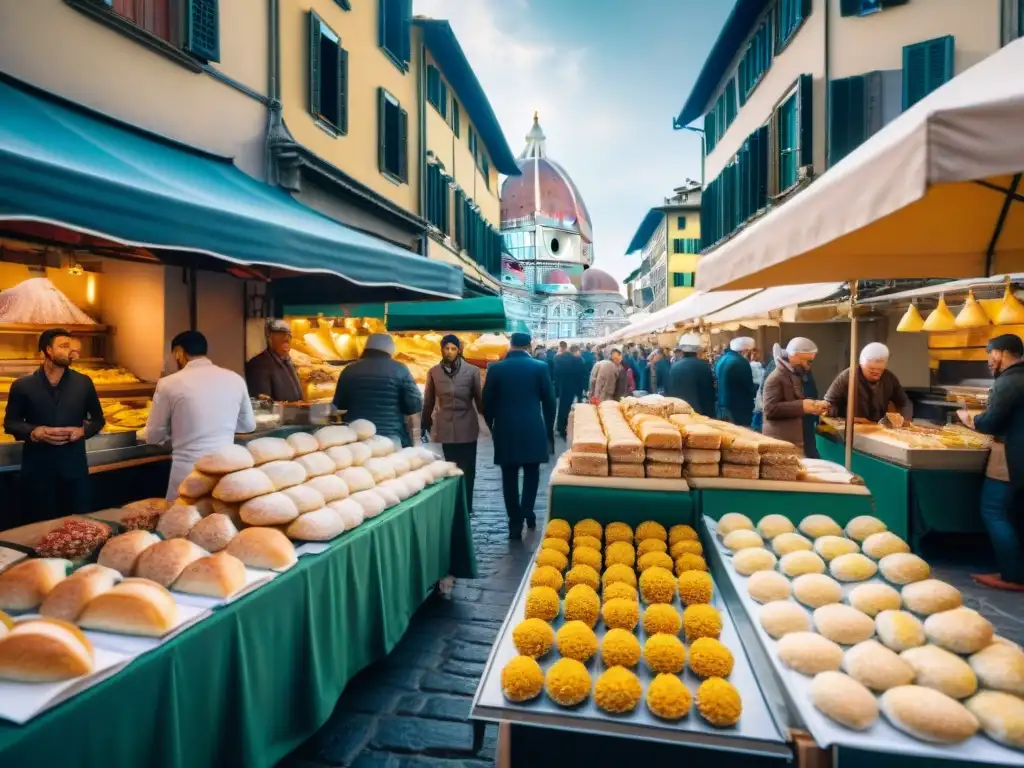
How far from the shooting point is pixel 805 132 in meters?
11.5

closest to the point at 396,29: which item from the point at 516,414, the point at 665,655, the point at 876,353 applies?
the point at 516,414

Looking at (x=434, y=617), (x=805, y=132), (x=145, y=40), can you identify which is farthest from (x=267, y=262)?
(x=805, y=132)

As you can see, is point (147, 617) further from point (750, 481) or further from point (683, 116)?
point (683, 116)

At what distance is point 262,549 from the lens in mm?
2518

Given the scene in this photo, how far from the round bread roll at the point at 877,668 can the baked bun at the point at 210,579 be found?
2031mm

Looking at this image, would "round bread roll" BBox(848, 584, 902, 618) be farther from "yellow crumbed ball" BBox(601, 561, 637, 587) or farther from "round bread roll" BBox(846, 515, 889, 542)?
"yellow crumbed ball" BBox(601, 561, 637, 587)

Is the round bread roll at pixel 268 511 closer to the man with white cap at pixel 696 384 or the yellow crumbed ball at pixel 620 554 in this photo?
the yellow crumbed ball at pixel 620 554

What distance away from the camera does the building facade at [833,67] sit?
9.98m

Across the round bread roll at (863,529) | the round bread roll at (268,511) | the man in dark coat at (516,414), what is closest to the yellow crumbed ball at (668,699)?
the round bread roll at (863,529)

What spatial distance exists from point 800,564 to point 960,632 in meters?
0.58

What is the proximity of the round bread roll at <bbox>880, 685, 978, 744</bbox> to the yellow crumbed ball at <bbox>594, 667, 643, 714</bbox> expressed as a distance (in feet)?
2.12

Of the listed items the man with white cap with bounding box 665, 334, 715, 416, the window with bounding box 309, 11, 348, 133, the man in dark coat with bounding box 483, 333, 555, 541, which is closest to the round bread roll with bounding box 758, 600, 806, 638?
the man in dark coat with bounding box 483, 333, 555, 541

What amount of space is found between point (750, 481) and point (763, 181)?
40.6 ft

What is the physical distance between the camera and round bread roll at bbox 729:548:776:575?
7.93 ft
